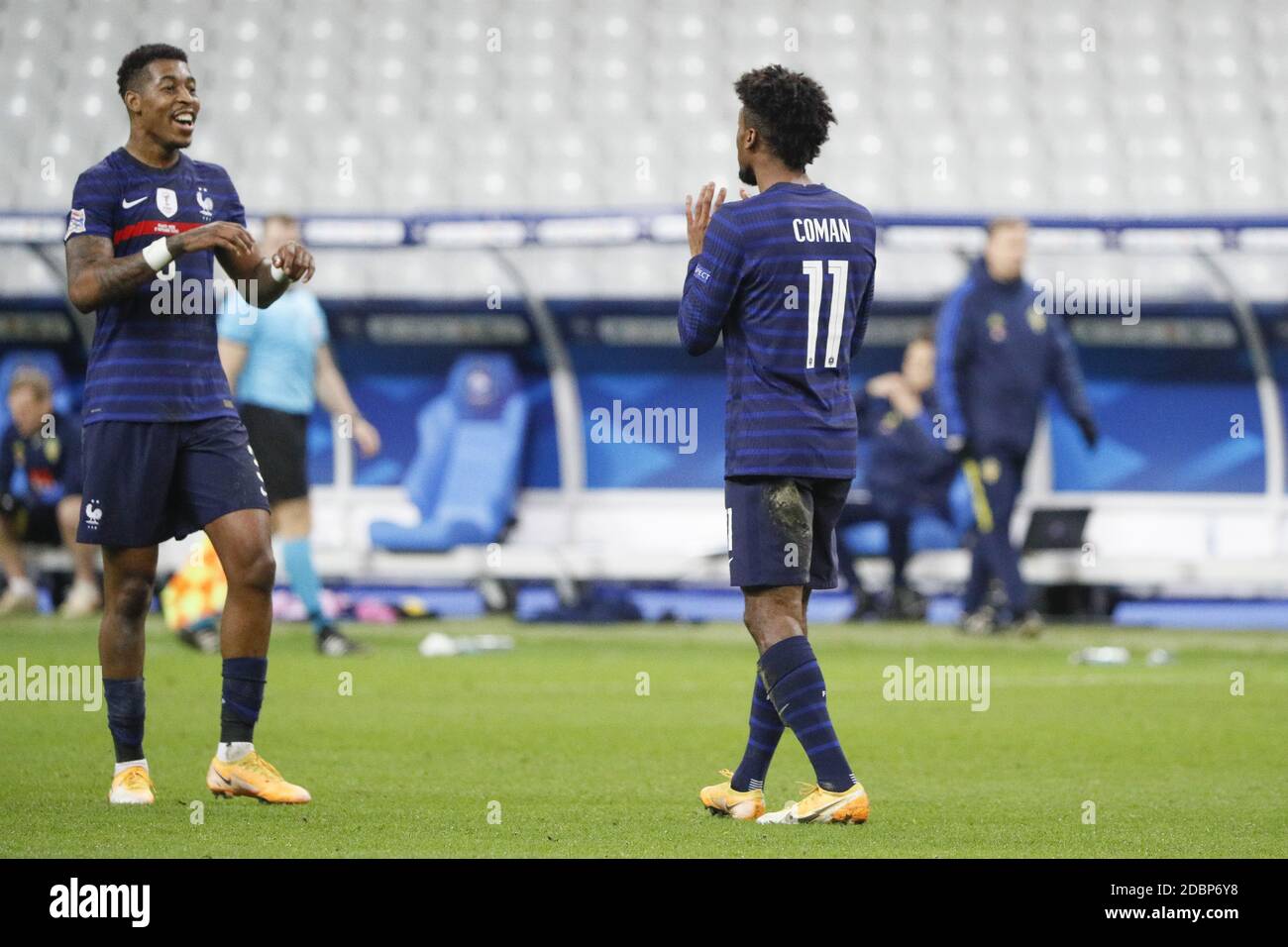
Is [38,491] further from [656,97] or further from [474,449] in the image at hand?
[656,97]

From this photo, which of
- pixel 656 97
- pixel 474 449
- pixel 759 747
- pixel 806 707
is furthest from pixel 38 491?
pixel 806 707

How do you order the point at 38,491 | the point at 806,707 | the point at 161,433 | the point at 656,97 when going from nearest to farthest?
the point at 806,707
the point at 161,433
the point at 38,491
the point at 656,97

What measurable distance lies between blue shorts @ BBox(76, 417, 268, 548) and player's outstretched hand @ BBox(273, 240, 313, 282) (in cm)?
48

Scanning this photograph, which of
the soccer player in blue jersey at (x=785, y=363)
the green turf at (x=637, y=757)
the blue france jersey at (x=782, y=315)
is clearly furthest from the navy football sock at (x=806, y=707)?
the blue france jersey at (x=782, y=315)

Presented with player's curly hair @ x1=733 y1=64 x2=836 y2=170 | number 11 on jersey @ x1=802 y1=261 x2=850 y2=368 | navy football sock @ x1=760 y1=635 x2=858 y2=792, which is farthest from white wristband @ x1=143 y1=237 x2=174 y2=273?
navy football sock @ x1=760 y1=635 x2=858 y2=792

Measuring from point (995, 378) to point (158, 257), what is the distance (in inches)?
309

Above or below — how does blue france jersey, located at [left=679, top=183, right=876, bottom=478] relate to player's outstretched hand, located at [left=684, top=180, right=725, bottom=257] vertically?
below

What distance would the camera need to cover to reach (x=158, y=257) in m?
5.31

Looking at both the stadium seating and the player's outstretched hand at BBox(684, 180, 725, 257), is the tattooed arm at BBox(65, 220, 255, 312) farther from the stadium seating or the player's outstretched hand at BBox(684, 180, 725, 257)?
the stadium seating

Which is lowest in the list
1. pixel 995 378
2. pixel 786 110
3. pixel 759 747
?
pixel 759 747

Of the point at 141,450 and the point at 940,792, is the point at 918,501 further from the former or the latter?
the point at 141,450

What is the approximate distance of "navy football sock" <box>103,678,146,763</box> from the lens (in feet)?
18.3
